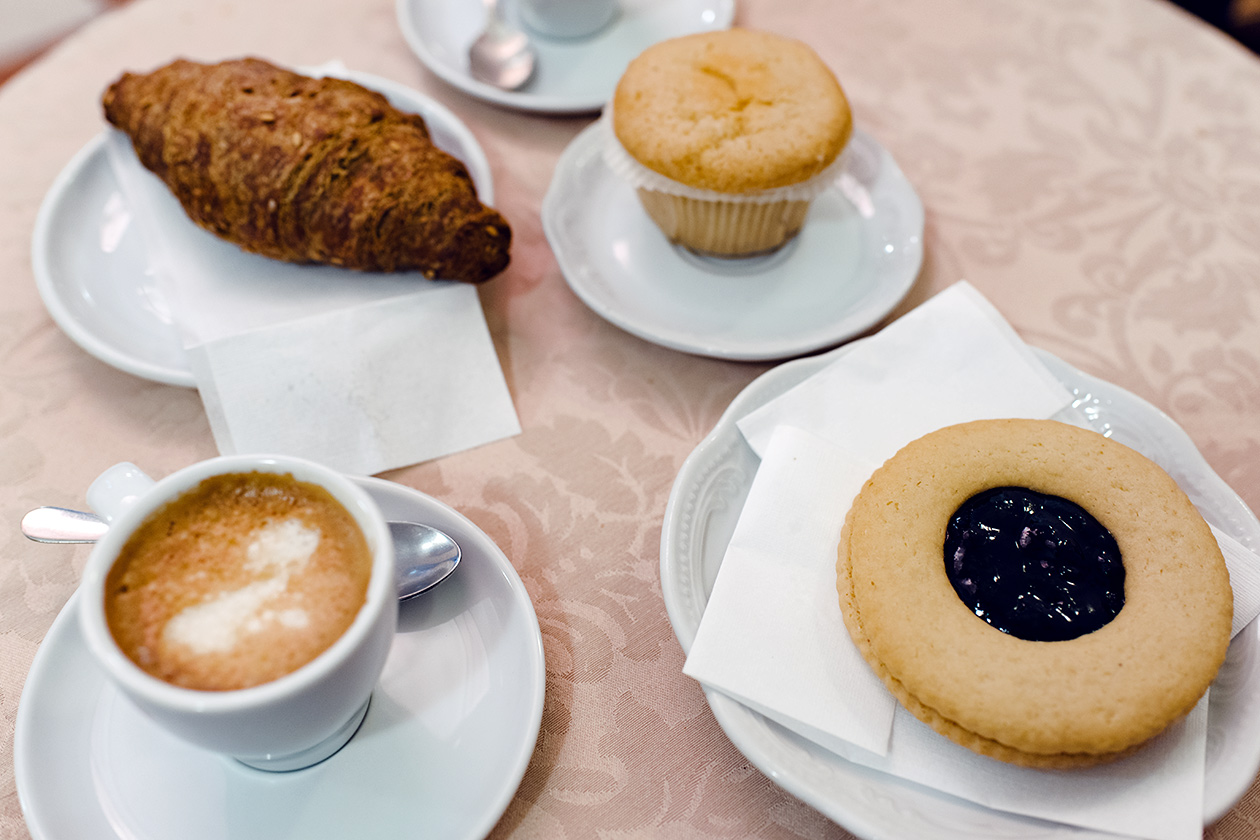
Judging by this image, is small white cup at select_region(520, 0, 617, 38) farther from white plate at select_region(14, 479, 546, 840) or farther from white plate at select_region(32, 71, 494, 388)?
white plate at select_region(14, 479, 546, 840)

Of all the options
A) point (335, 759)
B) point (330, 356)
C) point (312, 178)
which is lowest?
point (335, 759)

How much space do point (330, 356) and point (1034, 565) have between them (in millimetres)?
797

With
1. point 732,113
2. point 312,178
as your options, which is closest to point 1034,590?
point 732,113

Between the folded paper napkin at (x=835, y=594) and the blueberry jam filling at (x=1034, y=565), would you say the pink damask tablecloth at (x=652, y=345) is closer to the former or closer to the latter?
the folded paper napkin at (x=835, y=594)

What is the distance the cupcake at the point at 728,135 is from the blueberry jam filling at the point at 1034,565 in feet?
1.56

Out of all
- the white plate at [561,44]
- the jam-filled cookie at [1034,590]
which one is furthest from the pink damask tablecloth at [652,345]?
the jam-filled cookie at [1034,590]

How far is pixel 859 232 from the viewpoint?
1213 mm

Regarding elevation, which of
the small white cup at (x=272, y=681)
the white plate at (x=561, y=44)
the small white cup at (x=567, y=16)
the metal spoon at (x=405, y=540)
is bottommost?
the metal spoon at (x=405, y=540)

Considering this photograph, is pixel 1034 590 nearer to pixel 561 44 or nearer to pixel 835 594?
pixel 835 594

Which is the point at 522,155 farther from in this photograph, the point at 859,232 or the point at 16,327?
the point at 16,327

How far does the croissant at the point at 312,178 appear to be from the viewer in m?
1.07

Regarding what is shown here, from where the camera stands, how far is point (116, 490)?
742 mm

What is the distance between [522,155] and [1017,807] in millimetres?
1065

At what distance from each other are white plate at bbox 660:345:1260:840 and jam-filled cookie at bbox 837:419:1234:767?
0.18 ft
